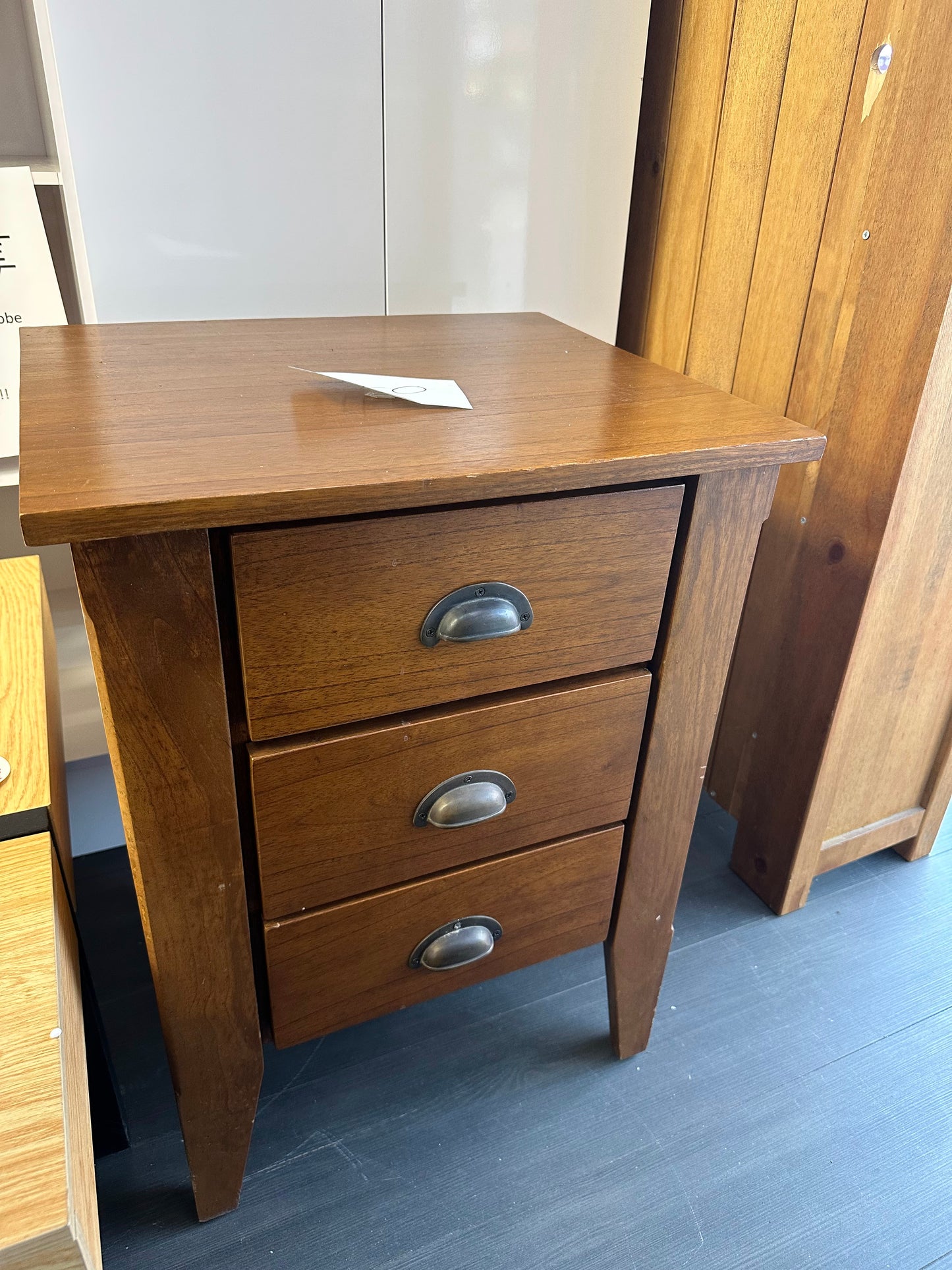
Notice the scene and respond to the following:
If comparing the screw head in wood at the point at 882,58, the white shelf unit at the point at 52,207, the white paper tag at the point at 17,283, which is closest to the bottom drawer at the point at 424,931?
the white shelf unit at the point at 52,207

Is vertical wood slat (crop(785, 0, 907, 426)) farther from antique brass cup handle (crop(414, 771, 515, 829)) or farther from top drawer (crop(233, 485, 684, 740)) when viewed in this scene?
antique brass cup handle (crop(414, 771, 515, 829))

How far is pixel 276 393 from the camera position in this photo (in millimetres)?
708

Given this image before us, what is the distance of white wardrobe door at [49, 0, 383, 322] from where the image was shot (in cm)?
87

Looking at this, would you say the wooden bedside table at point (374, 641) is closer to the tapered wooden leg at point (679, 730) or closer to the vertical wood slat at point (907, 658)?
the tapered wooden leg at point (679, 730)

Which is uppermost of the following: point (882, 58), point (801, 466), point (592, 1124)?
point (882, 58)

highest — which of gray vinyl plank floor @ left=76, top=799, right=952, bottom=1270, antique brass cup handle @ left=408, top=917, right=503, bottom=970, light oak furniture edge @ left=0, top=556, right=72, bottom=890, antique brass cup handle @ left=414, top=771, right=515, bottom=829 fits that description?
light oak furniture edge @ left=0, top=556, right=72, bottom=890

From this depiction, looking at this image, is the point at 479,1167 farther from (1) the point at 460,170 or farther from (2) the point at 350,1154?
(1) the point at 460,170

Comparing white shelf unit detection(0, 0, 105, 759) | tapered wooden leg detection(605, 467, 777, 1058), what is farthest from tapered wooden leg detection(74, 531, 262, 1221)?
white shelf unit detection(0, 0, 105, 759)

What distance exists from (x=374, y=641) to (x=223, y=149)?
63 centimetres

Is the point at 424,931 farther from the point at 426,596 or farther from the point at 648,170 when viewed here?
the point at 648,170

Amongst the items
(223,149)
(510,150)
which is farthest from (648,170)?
(223,149)

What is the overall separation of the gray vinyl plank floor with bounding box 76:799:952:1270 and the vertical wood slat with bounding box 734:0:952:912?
174 mm

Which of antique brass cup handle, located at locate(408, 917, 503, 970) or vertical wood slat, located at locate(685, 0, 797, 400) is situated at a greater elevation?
vertical wood slat, located at locate(685, 0, 797, 400)

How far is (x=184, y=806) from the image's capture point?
62 centimetres
